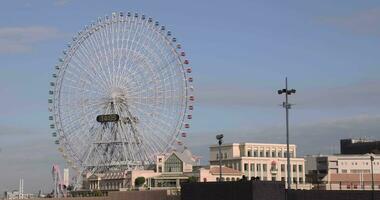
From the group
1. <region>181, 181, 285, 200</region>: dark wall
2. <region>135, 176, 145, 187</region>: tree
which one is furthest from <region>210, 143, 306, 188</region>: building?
<region>181, 181, 285, 200</region>: dark wall

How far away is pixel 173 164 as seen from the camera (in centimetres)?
16175

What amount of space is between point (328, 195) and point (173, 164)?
295 feet

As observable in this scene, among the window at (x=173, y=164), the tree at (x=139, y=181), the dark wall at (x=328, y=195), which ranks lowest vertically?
the dark wall at (x=328, y=195)

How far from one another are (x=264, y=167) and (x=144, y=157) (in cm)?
5155

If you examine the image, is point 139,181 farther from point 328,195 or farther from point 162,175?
point 328,195

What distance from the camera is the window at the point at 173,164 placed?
527 feet

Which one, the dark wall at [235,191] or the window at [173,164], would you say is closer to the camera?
the dark wall at [235,191]

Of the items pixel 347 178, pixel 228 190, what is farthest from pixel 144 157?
pixel 228 190

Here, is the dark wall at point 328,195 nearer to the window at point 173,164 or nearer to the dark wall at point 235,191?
the dark wall at point 235,191

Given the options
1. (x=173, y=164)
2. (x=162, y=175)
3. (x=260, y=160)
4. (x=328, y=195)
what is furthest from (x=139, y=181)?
(x=328, y=195)

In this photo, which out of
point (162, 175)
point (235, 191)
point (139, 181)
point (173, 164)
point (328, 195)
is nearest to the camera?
point (235, 191)

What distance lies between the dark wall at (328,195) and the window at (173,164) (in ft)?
290

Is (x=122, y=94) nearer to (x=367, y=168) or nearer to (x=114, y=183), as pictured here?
(x=114, y=183)

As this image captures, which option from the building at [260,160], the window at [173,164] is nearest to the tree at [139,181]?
the window at [173,164]
